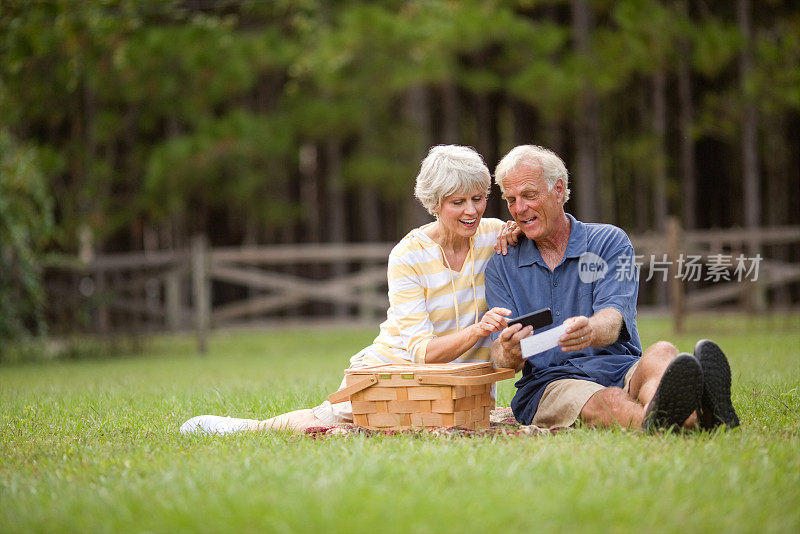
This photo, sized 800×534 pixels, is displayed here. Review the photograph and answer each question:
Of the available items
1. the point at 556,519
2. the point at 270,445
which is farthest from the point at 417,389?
the point at 556,519

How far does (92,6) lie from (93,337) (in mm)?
4237

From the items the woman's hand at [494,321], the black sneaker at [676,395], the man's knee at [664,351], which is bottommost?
the black sneaker at [676,395]

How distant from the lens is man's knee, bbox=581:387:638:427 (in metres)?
3.87

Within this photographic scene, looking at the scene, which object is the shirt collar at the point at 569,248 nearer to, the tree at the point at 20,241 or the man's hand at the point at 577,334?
the man's hand at the point at 577,334

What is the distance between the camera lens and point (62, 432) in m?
4.60

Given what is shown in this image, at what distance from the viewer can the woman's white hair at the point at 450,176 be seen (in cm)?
408

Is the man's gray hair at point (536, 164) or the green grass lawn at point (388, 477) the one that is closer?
the green grass lawn at point (388, 477)

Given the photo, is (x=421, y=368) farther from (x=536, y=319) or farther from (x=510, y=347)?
(x=536, y=319)

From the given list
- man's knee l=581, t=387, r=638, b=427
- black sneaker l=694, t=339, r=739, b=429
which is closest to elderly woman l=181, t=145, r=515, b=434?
man's knee l=581, t=387, r=638, b=427

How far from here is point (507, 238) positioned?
427cm

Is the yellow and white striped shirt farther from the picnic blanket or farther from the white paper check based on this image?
the white paper check

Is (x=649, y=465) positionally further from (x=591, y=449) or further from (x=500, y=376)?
(x=500, y=376)

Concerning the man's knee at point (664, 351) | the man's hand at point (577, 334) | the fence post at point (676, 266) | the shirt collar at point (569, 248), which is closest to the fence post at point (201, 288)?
the fence post at point (676, 266)

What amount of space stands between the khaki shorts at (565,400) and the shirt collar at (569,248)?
55 centimetres
